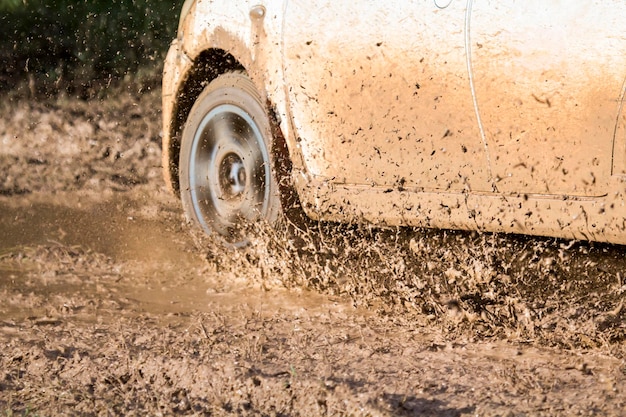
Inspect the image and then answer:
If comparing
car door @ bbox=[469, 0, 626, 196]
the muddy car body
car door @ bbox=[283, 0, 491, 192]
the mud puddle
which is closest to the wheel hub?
the muddy car body

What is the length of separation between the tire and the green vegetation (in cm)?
445

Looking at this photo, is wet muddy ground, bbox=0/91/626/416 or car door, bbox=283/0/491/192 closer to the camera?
wet muddy ground, bbox=0/91/626/416

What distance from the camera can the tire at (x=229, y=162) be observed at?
512 centimetres

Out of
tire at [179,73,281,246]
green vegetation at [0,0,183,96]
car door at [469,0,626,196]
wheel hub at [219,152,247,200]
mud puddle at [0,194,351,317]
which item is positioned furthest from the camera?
green vegetation at [0,0,183,96]

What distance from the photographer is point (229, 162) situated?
550cm

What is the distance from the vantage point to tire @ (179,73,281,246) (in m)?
5.12

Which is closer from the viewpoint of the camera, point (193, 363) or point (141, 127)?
point (193, 363)

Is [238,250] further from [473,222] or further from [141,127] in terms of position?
[141,127]

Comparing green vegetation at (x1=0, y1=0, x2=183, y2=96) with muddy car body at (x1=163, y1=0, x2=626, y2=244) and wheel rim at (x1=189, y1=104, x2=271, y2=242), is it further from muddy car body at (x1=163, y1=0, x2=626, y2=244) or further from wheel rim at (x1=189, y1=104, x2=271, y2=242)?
muddy car body at (x1=163, y1=0, x2=626, y2=244)

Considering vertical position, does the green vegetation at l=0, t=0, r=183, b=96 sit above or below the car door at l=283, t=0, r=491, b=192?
above

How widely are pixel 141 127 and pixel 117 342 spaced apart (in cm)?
453

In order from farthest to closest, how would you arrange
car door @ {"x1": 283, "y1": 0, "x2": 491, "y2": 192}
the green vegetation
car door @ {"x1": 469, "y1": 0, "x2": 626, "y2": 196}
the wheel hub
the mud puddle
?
1. the green vegetation
2. the wheel hub
3. the mud puddle
4. car door @ {"x1": 283, "y1": 0, "x2": 491, "y2": 192}
5. car door @ {"x1": 469, "y1": 0, "x2": 626, "y2": 196}

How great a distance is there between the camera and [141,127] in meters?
8.68

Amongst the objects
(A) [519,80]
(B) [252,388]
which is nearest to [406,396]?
(B) [252,388]
